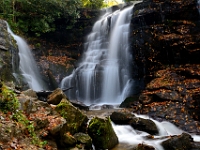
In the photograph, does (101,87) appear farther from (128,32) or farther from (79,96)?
(128,32)

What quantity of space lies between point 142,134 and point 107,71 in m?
7.85

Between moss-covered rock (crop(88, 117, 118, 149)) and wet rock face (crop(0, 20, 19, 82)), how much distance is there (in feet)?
18.6

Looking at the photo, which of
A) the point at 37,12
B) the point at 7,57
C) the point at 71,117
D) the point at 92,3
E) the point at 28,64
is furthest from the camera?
the point at 92,3

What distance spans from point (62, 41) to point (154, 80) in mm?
10114

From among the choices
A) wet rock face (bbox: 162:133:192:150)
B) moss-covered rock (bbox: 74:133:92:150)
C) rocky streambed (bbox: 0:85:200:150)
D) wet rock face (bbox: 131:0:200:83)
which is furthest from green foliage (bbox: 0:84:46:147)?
wet rock face (bbox: 131:0:200:83)

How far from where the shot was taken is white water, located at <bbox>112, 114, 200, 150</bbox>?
6.30 m

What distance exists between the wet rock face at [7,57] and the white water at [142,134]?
19.2 feet

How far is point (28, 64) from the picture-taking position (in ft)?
46.0

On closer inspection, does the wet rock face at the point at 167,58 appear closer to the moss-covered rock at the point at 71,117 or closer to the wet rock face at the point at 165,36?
the wet rock face at the point at 165,36

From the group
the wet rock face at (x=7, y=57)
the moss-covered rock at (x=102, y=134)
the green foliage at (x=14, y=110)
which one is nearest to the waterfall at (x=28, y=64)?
the wet rock face at (x=7, y=57)

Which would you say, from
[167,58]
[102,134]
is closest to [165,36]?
[167,58]

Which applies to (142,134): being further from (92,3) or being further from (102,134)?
(92,3)

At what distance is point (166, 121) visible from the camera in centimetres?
829

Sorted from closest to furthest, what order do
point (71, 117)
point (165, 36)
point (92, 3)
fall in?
point (71, 117), point (165, 36), point (92, 3)
